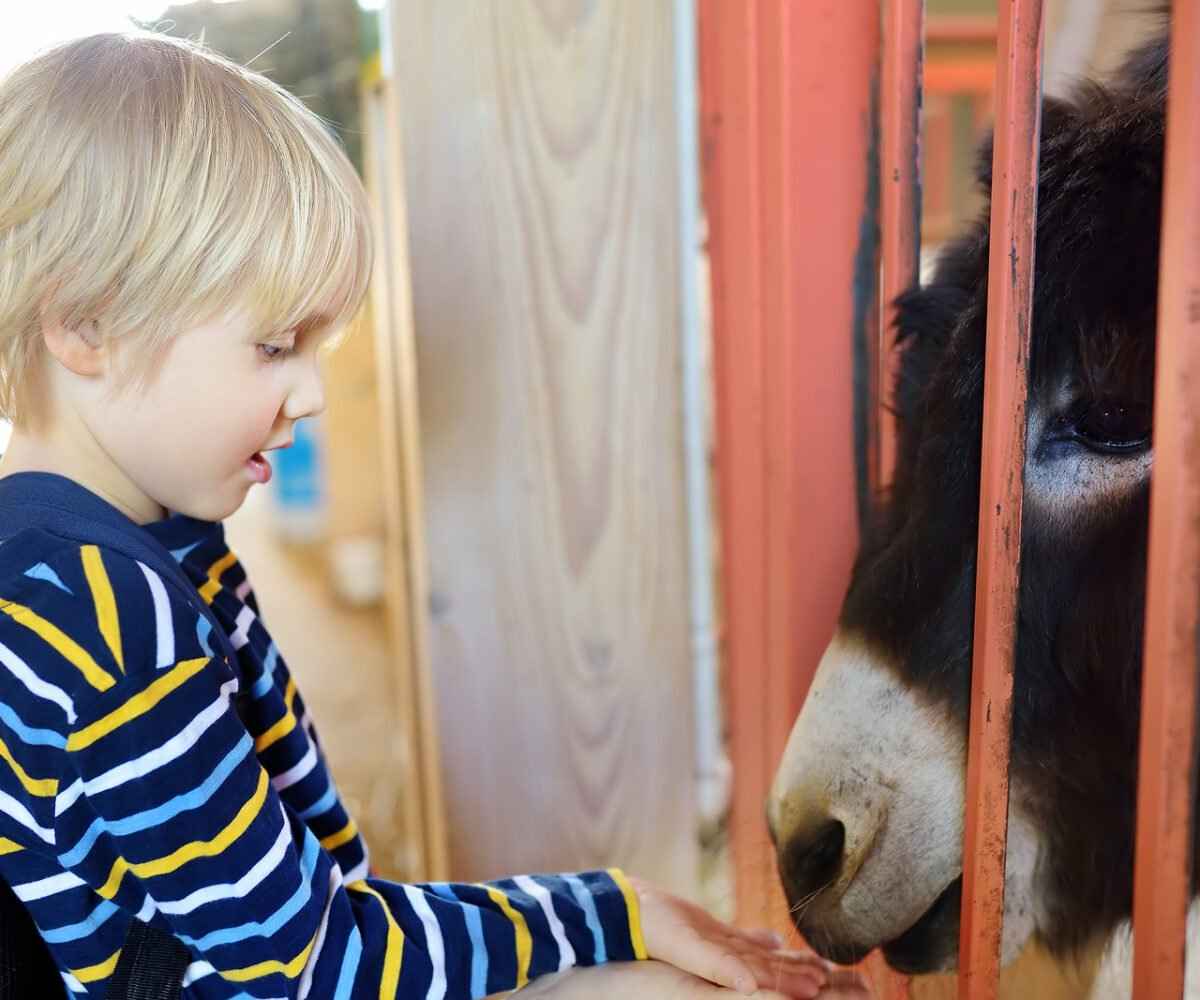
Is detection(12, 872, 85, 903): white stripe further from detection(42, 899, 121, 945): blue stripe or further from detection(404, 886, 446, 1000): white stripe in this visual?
detection(404, 886, 446, 1000): white stripe

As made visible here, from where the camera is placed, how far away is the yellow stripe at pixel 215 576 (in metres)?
0.72

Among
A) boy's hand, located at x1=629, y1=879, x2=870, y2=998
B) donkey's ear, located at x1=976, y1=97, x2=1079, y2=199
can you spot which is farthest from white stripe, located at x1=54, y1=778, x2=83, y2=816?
donkey's ear, located at x1=976, y1=97, x2=1079, y2=199

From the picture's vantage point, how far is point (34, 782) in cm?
56

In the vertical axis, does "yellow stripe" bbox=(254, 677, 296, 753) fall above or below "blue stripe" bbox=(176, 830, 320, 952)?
above

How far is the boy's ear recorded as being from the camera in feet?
1.98

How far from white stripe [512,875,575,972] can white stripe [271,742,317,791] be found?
177 mm

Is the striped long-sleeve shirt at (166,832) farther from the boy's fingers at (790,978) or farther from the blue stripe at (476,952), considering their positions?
the boy's fingers at (790,978)

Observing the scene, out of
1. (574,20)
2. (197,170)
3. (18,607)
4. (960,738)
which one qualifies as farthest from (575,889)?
(574,20)

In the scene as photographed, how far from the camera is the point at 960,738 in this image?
2.03 ft

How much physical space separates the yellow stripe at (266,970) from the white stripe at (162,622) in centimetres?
16

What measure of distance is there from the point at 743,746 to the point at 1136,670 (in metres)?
0.51

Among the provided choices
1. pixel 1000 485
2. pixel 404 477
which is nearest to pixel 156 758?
pixel 1000 485

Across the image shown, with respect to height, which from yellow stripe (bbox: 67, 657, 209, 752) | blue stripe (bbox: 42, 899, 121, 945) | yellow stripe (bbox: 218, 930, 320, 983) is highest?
yellow stripe (bbox: 67, 657, 209, 752)

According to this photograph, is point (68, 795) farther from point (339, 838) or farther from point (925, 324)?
point (925, 324)
